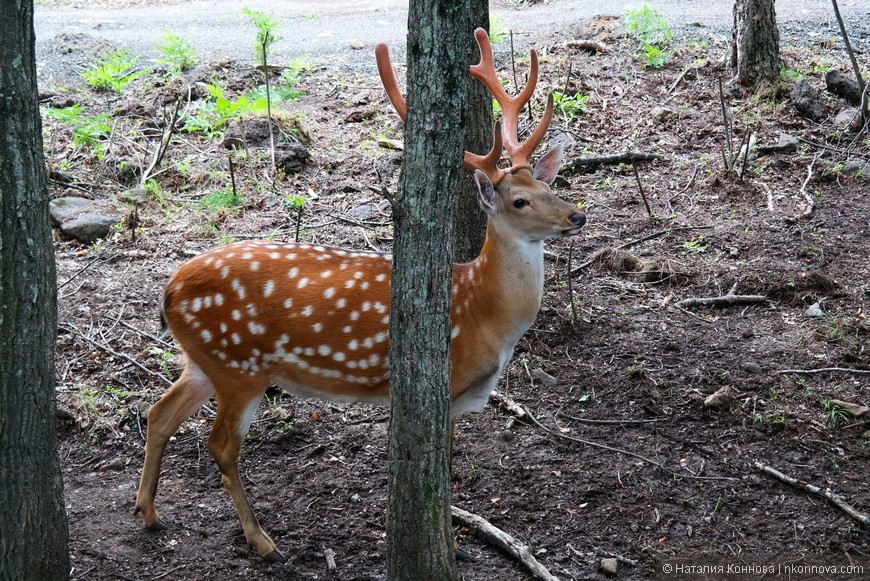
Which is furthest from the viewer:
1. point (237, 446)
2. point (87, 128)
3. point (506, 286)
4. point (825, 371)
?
point (87, 128)

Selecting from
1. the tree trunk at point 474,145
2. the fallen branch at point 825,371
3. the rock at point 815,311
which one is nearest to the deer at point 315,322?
the tree trunk at point 474,145

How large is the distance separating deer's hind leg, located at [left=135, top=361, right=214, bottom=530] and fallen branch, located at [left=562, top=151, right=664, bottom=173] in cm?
474

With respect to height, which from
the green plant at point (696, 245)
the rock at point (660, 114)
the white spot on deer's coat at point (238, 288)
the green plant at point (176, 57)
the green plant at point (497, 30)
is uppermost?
the green plant at point (497, 30)

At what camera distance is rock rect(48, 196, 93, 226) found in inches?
316

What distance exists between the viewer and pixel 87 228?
7902 millimetres

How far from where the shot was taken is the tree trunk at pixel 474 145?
6.04 metres

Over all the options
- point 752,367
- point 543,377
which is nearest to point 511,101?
point 543,377

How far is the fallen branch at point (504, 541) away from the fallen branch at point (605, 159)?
4.62m

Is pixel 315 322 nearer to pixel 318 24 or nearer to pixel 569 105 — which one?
pixel 569 105

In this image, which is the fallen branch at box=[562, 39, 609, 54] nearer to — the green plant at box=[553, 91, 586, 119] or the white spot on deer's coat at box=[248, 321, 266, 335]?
the green plant at box=[553, 91, 586, 119]

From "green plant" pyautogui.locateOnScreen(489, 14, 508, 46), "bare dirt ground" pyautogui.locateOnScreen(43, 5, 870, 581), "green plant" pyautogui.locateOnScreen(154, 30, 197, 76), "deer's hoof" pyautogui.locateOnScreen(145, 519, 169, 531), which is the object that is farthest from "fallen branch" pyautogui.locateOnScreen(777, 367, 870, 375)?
"green plant" pyautogui.locateOnScreen(154, 30, 197, 76)

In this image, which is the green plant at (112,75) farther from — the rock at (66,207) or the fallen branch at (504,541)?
the fallen branch at (504,541)

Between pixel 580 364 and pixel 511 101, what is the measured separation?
1.87 m

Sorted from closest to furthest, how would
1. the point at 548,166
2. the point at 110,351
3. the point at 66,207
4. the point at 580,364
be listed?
the point at 548,166
the point at 580,364
the point at 110,351
the point at 66,207
